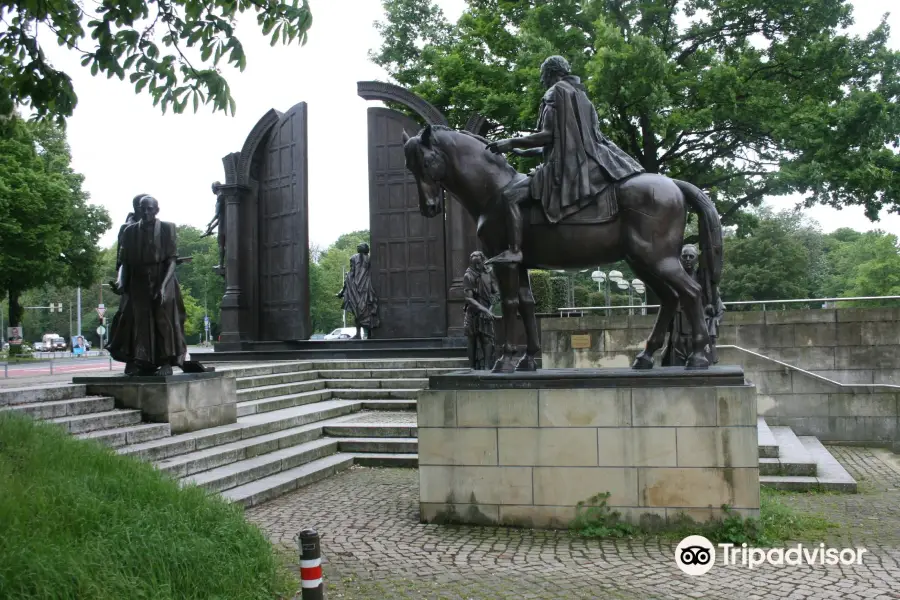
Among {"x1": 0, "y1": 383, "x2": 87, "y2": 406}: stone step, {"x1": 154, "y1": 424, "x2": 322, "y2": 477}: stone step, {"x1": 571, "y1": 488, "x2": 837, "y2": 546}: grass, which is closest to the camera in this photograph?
{"x1": 571, "y1": 488, "x2": 837, "y2": 546}: grass

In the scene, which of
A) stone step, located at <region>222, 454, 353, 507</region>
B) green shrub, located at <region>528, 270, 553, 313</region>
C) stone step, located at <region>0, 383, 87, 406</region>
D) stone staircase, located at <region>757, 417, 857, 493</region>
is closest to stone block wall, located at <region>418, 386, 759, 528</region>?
stone step, located at <region>222, 454, 353, 507</region>

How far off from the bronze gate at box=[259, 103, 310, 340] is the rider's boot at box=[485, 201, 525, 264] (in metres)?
12.6

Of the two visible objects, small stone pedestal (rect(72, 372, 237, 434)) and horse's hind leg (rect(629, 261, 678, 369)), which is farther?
small stone pedestal (rect(72, 372, 237, 434))

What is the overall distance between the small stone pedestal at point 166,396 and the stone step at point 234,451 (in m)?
0.59

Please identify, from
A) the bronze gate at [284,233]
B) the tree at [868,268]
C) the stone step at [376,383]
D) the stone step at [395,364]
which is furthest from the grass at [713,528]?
the tree at [868,268]

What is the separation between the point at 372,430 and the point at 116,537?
6.59 meters

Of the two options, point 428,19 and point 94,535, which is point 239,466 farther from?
point 428,19

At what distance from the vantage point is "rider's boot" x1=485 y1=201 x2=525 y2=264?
637 centimetres

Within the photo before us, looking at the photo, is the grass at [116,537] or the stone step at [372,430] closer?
the grass at [116,537]

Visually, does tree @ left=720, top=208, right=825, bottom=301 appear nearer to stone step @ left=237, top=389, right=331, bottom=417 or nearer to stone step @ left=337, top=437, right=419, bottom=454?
stone step @ left=237, top=389, right=331, bottom=417

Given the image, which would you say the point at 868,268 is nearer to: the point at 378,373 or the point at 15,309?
the point at 378,373

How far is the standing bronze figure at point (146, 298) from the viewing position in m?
8.75

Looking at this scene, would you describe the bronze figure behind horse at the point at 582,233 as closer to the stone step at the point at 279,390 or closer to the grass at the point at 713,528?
the grass at the point at 713,528

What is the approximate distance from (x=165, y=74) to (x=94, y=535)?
12.4ft
